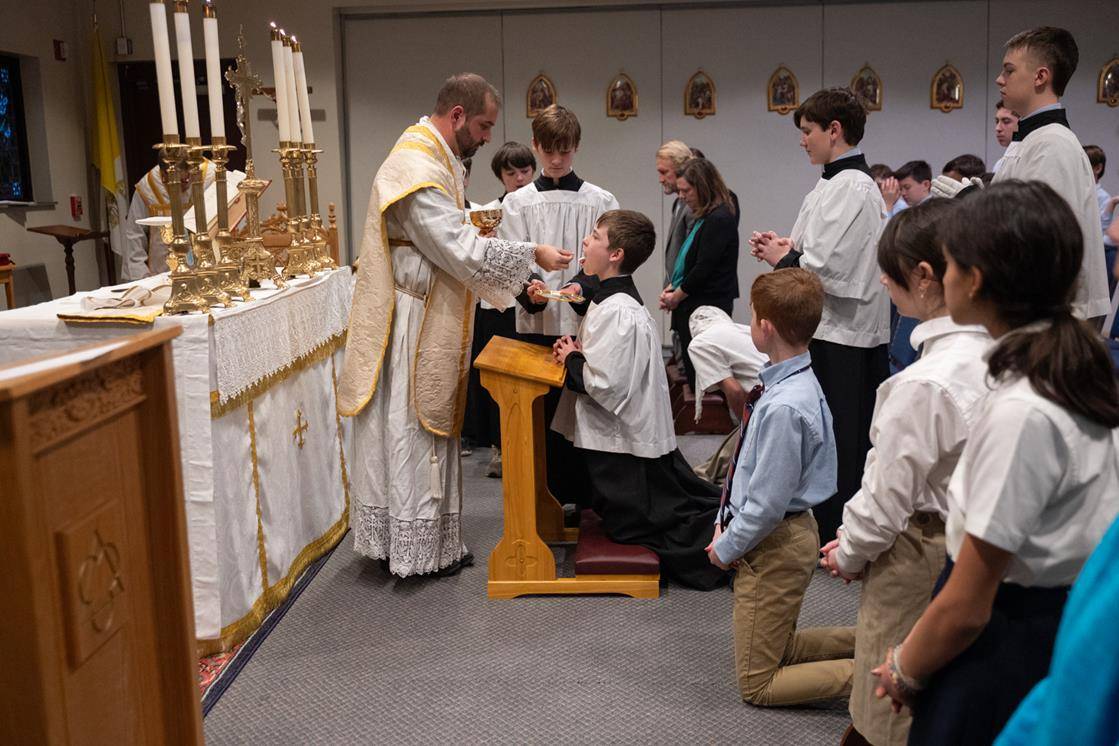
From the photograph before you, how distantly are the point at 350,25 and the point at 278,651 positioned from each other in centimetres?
683

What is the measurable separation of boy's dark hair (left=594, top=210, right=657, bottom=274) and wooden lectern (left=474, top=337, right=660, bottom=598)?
1.56 feet

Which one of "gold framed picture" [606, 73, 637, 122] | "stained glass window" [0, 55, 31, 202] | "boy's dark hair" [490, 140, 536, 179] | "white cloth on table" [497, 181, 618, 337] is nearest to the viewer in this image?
"white cloth on table" [497, 181, 618, 337]

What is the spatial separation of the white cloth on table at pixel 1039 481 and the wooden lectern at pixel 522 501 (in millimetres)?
2150

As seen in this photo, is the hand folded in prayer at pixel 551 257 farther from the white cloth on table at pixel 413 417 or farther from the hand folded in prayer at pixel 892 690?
the hand folded in prayer at pixel 892 690

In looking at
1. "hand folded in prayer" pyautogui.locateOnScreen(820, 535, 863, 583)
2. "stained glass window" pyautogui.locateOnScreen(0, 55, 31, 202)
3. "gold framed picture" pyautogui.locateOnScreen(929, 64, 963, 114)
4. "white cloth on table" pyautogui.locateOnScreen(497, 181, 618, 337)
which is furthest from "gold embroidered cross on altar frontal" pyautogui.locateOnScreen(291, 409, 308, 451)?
"gold framed picture" pyautogui.locateOnScreen(929, 64, 963, 114)

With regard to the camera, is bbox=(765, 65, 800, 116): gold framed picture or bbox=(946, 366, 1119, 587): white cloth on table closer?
bbox=(946, 366, 1119, 587): white cloth on table

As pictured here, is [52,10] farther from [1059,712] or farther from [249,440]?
[1059,712]

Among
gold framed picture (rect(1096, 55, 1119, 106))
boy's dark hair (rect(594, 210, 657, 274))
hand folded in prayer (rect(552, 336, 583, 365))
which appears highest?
gold framed picture (rect(1096, 55, 1119, 106))

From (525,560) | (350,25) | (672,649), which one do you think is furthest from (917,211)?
(350,25)

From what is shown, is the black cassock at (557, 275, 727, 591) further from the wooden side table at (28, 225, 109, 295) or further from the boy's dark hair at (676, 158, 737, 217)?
the wooden side table at (28, 225, 109, 295)

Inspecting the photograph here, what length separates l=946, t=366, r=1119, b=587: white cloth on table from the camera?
4.47ft

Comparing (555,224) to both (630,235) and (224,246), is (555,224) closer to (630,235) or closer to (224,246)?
(630,235)

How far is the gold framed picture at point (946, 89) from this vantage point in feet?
28.3

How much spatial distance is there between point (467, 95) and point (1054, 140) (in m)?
1.97
